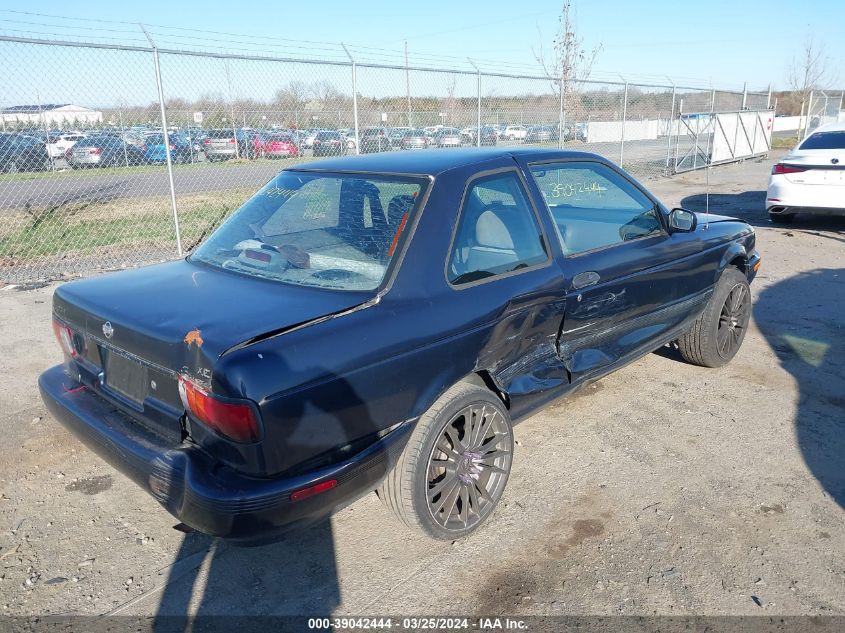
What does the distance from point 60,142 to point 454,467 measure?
7.13m

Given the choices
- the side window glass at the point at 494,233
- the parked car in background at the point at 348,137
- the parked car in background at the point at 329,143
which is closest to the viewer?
the side window glass at the point at 494,233

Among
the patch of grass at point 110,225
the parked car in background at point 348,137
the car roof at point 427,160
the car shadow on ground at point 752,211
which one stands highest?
the parked car in background at point 348,137

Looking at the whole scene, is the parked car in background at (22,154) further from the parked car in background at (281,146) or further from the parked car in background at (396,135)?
the parked car in background at (396,135)

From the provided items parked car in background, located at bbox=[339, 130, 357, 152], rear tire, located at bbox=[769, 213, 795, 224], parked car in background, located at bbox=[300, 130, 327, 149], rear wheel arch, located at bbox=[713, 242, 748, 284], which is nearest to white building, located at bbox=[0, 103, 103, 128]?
parked car in background, located at bbox=[300, 130, 327, 149]

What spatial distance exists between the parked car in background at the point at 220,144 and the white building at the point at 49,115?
71.0 inches

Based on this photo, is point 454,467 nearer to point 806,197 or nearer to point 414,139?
point 806,197

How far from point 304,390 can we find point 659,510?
193 centimetres

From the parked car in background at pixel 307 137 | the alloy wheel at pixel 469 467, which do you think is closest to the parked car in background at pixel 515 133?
the parked car in background at pixel 307 137

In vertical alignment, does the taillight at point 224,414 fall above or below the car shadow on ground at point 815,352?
above

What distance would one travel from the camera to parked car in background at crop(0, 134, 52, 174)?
24.0ft

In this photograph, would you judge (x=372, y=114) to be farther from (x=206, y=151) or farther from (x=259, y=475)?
(x=259, y=475)

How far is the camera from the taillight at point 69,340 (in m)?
2.96

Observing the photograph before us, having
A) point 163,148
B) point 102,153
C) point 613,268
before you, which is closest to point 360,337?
point 613,268

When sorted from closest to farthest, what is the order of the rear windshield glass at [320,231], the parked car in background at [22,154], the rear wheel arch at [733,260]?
the rear windshield glass at [320,231] → the rear wheel arch at [733,260] → the parked car in background at [22,154]
